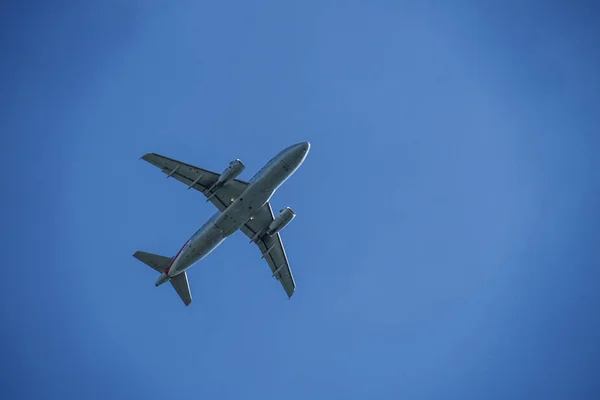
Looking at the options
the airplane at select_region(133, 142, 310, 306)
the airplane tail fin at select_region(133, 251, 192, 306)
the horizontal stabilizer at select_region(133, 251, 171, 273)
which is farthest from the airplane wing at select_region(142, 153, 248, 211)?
the airplane tail fin at select_region(133, 251, 192, 306)

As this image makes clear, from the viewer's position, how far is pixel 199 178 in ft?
148

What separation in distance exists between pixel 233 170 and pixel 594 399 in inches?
6585

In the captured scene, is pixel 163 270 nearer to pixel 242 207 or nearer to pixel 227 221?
pixel 227 221

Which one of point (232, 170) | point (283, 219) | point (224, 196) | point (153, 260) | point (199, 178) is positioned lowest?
point (153, 260)

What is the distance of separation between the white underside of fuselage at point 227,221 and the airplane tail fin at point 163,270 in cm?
169

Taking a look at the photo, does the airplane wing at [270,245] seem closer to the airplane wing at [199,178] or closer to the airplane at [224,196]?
the airplane at [224,196]

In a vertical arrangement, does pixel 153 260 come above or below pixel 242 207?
below

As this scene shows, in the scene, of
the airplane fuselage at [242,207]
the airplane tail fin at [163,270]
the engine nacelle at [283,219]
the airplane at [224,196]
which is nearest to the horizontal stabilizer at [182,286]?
the airplane tail fin at [163,270]

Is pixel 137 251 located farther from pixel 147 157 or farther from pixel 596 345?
pixel 596 345

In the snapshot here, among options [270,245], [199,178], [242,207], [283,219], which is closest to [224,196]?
[199,178]

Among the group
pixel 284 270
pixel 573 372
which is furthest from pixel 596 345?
pixel 284 270

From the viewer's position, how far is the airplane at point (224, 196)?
1634 inches

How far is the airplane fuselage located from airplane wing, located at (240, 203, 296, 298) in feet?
18.4

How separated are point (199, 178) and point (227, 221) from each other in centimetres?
569
